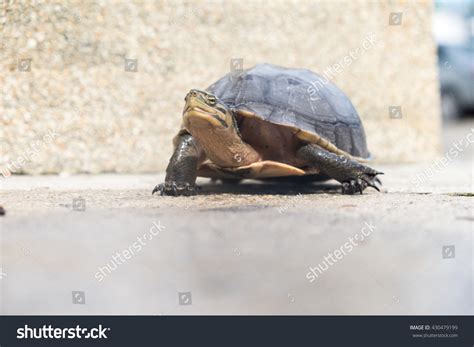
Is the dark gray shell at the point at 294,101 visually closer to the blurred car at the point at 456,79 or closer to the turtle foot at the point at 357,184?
the turtle foot at the point at 357,184

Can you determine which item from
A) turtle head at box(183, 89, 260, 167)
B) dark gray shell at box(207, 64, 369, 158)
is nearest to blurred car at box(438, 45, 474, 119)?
dark gray shell at box(207, 64, 369, 158)

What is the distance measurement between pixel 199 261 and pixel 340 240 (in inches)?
26.7

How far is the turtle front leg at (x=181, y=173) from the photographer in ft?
12.7

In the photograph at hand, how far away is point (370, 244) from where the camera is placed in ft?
8.61

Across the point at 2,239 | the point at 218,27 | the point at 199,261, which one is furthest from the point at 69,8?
the point at 199,261

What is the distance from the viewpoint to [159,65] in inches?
228

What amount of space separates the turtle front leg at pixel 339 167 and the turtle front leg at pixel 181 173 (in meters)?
0.76

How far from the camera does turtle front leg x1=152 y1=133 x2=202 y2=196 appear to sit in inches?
152

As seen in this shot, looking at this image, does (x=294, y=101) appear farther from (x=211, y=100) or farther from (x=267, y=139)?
(x=211, y=100)

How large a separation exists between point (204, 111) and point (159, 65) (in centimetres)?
247

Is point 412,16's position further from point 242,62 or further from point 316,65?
point 242,62

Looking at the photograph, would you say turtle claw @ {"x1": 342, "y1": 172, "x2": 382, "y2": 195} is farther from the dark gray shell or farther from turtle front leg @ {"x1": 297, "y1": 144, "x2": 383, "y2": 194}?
the dark gray shell

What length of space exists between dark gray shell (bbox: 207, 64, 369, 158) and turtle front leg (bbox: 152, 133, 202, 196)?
1.46ft

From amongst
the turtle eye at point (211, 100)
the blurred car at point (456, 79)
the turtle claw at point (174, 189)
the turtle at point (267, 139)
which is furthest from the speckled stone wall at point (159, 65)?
the blurred car at point (456, 79)
